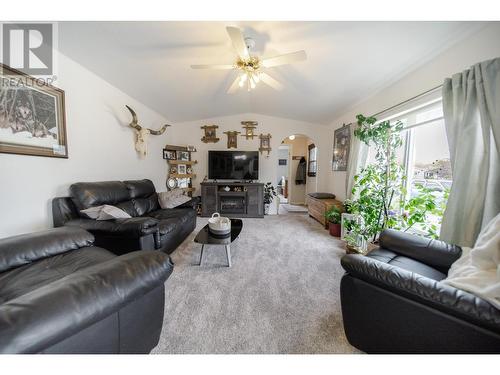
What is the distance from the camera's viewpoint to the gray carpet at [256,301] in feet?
3.76

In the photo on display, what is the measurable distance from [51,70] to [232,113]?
119 inches

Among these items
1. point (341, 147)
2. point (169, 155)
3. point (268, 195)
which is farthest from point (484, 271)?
point (169, 155)

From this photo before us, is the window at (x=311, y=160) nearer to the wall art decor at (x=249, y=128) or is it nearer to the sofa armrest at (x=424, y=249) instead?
the wall art decor at (x=249, y=128)

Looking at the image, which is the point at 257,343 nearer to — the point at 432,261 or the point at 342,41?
the point at 432,261

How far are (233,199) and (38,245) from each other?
3219 mm

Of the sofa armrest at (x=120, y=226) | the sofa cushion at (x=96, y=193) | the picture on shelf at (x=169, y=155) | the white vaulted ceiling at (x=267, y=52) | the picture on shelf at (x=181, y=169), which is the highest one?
the white vaulted ceiling at (x=267, y=52)

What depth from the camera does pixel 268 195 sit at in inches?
176

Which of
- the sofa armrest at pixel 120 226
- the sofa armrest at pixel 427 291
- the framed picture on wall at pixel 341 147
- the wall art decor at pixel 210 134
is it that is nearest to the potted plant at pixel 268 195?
the framed picture on wall at pixel 341 147

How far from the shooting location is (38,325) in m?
0.52

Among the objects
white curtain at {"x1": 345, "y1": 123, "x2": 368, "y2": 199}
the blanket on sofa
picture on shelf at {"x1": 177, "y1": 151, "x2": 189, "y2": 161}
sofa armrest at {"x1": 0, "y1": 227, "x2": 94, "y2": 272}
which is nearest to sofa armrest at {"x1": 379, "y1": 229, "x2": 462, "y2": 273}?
the blanket on sofa

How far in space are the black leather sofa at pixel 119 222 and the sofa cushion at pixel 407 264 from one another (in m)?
2.06

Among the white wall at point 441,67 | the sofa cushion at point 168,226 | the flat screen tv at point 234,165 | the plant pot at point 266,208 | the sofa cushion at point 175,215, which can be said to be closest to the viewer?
the white wall at point 441,67

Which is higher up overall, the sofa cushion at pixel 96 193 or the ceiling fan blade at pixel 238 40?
the ceiling fan blade at pixel 238 40
